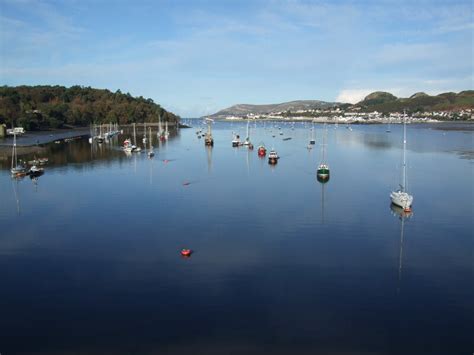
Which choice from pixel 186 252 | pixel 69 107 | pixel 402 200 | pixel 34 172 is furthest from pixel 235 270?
pixel 69 107

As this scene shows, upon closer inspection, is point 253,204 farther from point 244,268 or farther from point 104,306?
point 104,306

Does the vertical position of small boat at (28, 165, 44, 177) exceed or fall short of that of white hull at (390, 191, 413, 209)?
it exceeds it

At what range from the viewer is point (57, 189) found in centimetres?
4106

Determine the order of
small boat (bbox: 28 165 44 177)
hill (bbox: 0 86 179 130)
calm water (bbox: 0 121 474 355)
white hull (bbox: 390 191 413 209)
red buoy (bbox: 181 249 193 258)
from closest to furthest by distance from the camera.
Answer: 1. calm water (bbox: 0 121 474 355)
2. red buoy (bbox: 181 249 193 258)
3. white hull (bbox: 390 191 413 209)
4. small boat (bbox: 28 165 44 177)
5. hill (bbox: 0 86 179 130)

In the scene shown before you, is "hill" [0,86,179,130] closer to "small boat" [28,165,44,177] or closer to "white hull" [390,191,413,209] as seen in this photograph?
"small boat" [28,165,44,177]

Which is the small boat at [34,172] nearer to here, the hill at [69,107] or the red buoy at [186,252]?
the red buoy at [186,252]

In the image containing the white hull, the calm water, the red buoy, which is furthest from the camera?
the white hull

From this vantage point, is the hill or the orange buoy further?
the hill

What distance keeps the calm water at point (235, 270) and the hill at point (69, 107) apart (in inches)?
2821

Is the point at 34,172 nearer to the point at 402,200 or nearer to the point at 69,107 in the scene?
the point at 402,200

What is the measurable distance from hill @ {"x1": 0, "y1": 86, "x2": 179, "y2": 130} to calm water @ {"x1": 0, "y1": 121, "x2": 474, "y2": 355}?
71.7 m

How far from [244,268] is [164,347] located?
7039 mm

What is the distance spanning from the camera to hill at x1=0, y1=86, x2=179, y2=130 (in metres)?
106

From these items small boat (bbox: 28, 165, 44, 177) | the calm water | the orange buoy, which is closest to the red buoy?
the orange buoy
